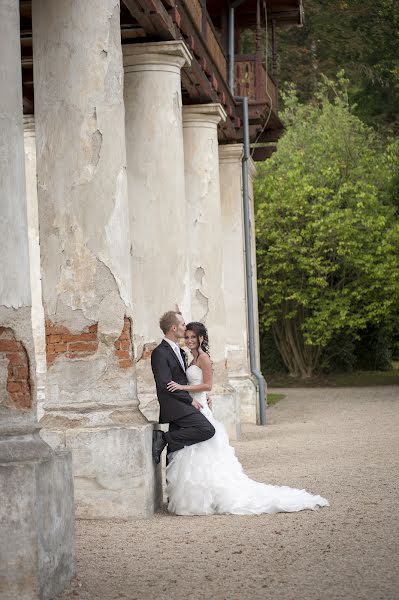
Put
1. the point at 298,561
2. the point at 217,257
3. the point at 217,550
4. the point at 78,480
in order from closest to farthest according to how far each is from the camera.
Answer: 1. the point at 298,561
2. the point at 217,550
3. the point at 78,480
4. the point at 217,257

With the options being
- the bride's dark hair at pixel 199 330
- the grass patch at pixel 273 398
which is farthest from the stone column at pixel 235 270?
the bride's dark hair at pixel 199 330

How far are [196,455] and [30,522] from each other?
400 cm

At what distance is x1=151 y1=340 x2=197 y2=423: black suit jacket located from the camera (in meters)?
10.7

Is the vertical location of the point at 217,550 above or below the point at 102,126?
below

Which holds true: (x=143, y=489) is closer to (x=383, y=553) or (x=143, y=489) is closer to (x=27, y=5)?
(x=383, y=553)

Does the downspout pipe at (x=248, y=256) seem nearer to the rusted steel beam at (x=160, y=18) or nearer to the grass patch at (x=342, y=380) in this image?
the rusted steel beam at (x=160, y=18)

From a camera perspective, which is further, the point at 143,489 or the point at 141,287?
the point at 141,287

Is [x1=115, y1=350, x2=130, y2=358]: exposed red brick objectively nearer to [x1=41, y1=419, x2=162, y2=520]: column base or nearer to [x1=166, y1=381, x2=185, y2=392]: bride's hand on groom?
[x1=166, y1=381, x2=185, y2=392]: bride's hand on groom

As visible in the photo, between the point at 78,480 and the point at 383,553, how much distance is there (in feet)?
9.93

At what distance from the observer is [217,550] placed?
27.9 feet

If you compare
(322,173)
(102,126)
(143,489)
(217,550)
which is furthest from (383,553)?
(322,173)

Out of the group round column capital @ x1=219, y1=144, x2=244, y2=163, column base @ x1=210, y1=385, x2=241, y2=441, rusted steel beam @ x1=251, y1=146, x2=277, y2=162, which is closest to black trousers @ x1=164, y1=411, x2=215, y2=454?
column base @ x1=210, y1=385, x2=241, y2=441

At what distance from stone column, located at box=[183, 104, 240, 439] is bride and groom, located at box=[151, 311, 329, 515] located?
7.05 meters

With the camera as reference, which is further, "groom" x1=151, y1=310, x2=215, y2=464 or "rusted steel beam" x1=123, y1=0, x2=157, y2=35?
"rusted steel beam" x1=123, y1=0, x2=157, y2=35
